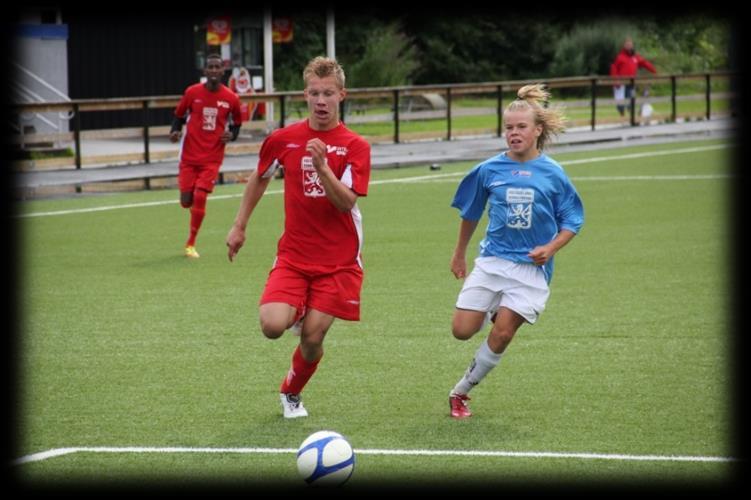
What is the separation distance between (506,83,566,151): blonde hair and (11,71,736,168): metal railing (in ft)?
57.2

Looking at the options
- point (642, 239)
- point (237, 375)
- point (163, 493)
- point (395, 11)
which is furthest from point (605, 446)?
point (395, 11)

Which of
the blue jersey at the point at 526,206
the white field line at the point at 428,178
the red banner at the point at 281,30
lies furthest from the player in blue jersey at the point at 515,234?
the red banner at the point at 281,30

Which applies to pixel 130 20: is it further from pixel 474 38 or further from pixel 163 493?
pixel 163 493

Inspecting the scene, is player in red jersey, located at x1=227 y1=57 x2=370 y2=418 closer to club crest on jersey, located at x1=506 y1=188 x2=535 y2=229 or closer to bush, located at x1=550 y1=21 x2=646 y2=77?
club crest on jersey, located at x1=506 y1=188 x2=535 y2=229

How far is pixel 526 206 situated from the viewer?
25.9 feet

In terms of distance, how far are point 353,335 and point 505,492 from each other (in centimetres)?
425

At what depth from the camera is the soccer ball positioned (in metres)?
6.40

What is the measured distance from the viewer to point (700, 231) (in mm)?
16547

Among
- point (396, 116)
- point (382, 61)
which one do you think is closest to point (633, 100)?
point (382, 61)

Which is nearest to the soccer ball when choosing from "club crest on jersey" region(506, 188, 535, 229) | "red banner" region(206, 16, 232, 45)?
"club crest on jersey" region(506, 188, 535, 229)

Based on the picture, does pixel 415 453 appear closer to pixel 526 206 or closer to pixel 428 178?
pixel 526 206

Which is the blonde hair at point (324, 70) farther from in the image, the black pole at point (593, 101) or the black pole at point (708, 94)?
the black pole at point (708, 94)

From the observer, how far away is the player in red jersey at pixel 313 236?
7750 millimetres

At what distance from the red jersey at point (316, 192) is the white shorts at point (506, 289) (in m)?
0.72
